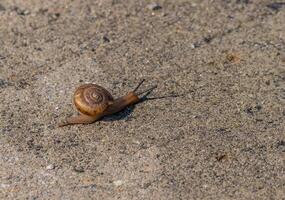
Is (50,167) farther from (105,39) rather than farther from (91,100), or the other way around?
(105,39)

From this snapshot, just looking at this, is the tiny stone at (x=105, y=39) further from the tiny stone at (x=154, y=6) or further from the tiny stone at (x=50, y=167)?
the tiny stone at (x=50, y=167)

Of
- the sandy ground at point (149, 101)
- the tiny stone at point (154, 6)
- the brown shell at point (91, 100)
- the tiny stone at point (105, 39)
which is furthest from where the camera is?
the tiny stone at point (154, 6)

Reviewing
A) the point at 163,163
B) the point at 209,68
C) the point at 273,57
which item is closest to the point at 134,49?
the point at 209,68

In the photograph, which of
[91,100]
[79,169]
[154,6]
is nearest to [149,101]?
[91,100]

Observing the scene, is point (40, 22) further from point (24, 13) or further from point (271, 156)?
point (271, 156)

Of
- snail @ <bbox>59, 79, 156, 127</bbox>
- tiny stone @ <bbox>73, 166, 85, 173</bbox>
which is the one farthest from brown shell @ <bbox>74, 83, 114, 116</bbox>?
tiny stone @ <bbox>73, 166, 85, 173</bbox>

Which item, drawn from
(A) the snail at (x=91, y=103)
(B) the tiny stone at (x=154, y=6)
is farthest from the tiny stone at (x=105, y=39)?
(A) the snail at (x=91, y=103)
